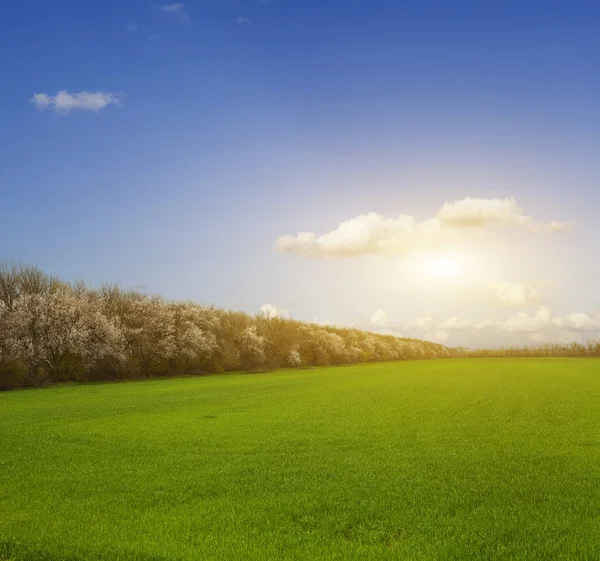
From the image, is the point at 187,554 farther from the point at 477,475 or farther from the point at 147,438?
the point at 147,438

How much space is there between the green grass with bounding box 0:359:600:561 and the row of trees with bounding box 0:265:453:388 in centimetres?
3526

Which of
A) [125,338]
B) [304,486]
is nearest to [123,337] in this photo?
[125,338]

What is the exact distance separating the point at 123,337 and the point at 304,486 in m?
63.9

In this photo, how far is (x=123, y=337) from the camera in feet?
244

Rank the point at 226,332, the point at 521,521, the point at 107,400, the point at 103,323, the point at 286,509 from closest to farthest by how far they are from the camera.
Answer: the point at 521,521, the point at 286,509, the point at 107,400, the point at 103,323, the point at 226,332

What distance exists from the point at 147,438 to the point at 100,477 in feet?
23.1

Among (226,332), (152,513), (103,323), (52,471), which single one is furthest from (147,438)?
(226,332)

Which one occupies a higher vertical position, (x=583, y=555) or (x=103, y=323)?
(x=103, y=323)

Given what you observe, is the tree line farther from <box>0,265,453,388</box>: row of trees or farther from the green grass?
the green grass

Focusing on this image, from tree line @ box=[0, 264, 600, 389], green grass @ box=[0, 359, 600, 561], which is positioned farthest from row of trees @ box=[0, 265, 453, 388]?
green grass @ box=[0, 359, 600, 561]

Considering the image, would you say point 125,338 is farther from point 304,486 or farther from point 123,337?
point 304,486

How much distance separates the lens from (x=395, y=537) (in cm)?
1162

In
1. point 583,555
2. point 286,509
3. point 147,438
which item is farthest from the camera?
point 147,438

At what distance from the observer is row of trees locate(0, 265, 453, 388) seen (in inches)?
2507
